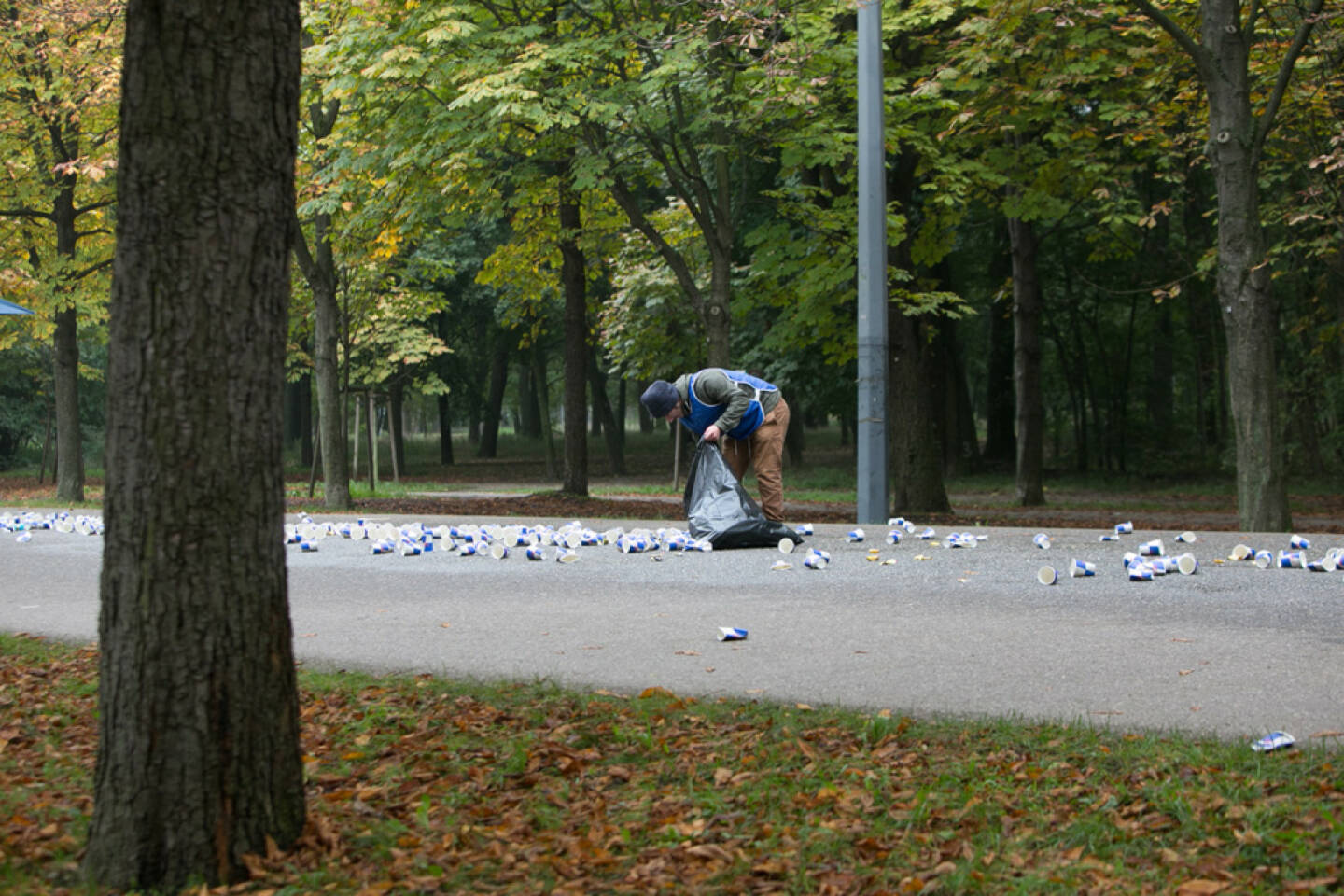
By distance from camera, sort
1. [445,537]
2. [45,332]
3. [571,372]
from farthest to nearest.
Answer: [45,332] < [571,372] < [445,537]

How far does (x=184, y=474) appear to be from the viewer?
3.36 m

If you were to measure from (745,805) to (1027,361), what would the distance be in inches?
679

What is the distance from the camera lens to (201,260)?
3.40 meters

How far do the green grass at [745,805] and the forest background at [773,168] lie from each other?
8.19 m

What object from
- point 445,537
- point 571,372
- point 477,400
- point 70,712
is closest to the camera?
point 70,712

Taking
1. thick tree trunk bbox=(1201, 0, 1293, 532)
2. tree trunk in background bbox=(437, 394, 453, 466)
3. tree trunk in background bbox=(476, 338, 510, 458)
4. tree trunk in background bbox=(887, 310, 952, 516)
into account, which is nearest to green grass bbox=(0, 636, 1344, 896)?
thick tree trunk bbox=(1201, 0, 1293, 532)

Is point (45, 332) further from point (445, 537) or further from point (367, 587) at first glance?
point (367, 587)

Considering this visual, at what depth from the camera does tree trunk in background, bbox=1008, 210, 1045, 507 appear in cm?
1986

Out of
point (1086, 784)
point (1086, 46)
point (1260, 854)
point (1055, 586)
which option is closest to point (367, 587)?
point (1055, 586)

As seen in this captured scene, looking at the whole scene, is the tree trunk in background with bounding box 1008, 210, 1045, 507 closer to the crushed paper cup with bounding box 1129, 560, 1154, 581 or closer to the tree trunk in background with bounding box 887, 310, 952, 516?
the tree trunk in background with bounding box 887, 310, 952, 516

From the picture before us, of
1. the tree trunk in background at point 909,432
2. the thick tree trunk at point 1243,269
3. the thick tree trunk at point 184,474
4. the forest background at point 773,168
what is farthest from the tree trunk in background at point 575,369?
the thick tree trunk at point 184,474

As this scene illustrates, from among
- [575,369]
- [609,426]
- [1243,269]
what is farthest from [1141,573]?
[609,426]

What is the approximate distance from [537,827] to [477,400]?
4018 cm

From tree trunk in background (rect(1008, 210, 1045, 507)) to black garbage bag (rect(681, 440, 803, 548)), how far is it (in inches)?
415
